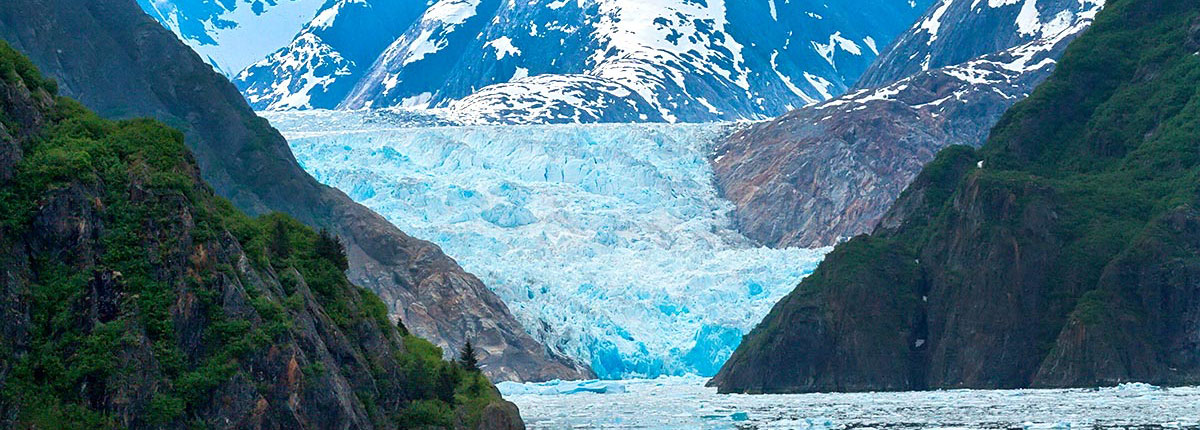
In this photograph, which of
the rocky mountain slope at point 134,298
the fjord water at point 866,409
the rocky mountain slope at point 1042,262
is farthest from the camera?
the rocky mountain slope at point 1042,262

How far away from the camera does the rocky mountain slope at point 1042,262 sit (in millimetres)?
144125

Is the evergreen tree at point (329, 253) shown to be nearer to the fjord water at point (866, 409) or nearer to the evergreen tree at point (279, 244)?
the evergreen tree at point (279, 244)

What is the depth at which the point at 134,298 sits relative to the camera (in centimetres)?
5784

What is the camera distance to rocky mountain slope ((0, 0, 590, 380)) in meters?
168

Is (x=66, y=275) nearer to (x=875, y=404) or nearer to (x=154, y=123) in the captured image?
(x=154, y=123)

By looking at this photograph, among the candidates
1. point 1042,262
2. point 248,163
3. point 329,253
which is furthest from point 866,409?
point 248,163

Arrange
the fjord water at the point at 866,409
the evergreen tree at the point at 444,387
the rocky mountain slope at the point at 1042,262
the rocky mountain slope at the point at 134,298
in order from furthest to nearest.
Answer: the rocky mountain slope at the point at 1042,262, the fjord water at the point at 866,409, the evergreen tree at the point at 444,387, the rocky mountain slope at the point at 134,298

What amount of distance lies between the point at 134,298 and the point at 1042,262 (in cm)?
10630

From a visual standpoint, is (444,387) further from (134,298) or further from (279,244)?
(134,298)

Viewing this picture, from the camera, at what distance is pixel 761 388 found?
155500 mm

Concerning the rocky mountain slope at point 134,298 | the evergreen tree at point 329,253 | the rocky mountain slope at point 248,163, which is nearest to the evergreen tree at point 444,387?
the evergreen tree at point 329,253

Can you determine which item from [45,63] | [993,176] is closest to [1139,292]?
[993,176]

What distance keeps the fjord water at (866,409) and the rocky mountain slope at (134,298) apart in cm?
4119

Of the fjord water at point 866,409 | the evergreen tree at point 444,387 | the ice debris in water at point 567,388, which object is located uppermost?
the ice debris in water at point 567,388
